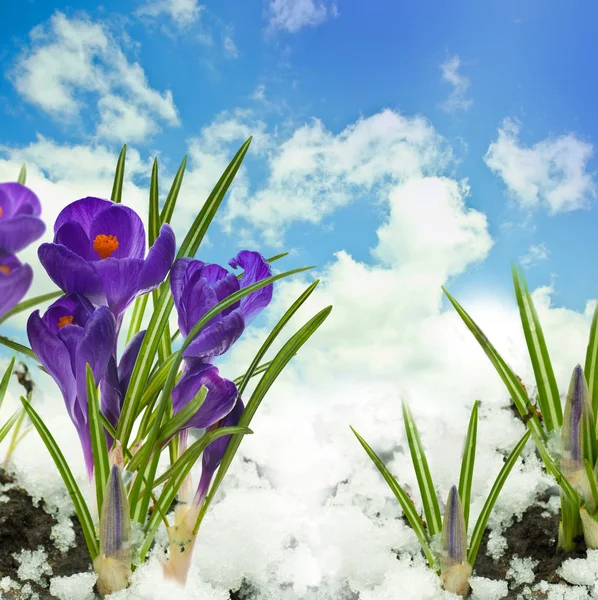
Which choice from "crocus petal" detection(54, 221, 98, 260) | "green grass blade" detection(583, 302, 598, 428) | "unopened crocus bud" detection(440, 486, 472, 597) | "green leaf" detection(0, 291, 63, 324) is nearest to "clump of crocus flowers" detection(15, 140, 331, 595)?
"crocus petal" detection(54, 221, 98, 260)

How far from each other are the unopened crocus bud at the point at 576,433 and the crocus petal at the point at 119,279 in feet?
3.12

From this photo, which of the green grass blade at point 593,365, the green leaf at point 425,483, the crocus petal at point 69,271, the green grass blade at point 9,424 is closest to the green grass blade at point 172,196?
the crocus petal at point 69,271

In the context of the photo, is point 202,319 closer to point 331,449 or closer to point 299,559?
point 299,559

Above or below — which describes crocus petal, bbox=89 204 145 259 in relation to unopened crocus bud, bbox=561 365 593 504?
above

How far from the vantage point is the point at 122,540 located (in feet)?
4.02

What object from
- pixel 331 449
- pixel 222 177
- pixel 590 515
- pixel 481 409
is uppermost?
pixel 222 177

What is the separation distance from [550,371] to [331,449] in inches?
32.0

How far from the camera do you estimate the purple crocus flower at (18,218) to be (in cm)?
82

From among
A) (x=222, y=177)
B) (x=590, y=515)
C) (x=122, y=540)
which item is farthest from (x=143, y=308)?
(x=590, y=515)

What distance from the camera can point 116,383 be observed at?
1.29 m

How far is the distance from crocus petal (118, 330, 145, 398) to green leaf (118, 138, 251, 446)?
21mm

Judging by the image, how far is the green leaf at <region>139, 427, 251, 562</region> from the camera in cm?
124

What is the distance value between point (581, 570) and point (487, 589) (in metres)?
0.21

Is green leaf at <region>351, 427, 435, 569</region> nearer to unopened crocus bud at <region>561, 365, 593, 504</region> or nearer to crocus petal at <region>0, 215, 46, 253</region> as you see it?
unopened crocus bud at <region>561, 365, 593, 504</region>
